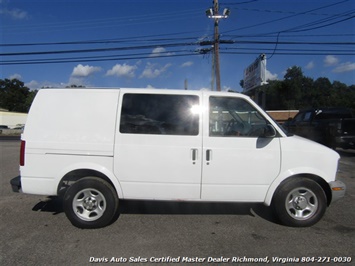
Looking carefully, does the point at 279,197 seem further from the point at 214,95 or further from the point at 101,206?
the point at 101,206

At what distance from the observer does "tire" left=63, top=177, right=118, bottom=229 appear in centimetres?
429

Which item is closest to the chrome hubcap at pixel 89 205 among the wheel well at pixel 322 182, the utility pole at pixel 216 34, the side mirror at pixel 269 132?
the side mirror at pixel 269 132

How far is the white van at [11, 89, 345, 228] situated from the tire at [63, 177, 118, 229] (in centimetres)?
1

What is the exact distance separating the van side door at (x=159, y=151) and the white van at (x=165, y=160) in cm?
1

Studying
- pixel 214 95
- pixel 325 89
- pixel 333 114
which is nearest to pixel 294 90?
pixel 325 89

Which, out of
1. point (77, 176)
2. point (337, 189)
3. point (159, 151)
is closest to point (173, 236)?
point (159, 151)

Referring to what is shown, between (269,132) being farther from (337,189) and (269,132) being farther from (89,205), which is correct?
(89,205)

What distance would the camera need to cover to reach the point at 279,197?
4301 mm

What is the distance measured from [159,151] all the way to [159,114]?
0.54m

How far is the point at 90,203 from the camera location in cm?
433

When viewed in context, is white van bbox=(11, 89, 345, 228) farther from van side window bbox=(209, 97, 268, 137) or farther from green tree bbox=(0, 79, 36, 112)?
green tree bbox=(0, 79, 36, 112)

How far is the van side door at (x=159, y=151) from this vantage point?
14.0ft

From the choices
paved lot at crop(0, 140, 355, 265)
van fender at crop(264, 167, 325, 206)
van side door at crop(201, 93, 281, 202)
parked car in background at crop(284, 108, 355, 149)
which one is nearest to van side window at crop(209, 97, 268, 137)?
van side door at crop(201, 93, 281, 202)

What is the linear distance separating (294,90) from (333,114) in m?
74.0
